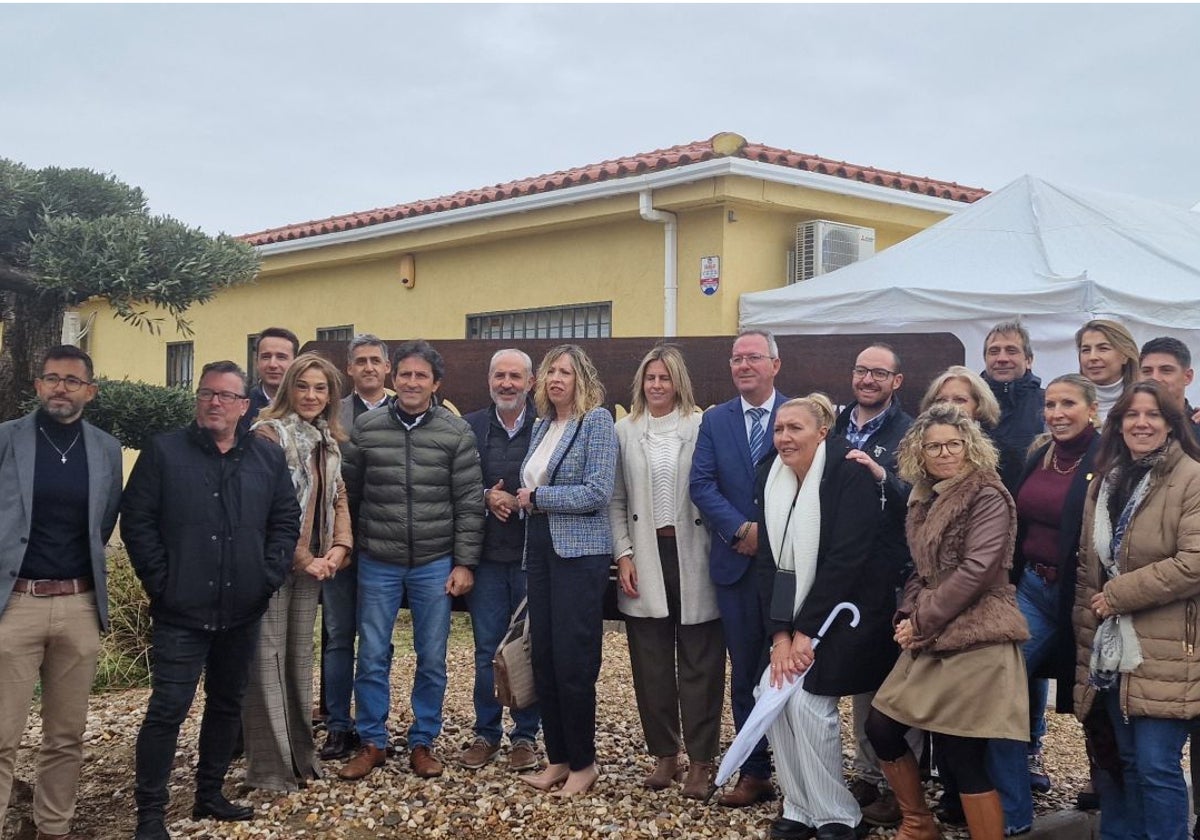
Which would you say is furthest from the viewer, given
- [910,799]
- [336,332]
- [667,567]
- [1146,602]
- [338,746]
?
[336,332]

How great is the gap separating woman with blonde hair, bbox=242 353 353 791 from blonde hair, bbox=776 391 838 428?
2.05 meters

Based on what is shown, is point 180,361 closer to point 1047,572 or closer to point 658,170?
point 658,170

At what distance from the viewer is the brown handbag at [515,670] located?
4.98 m

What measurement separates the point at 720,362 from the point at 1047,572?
235 cm

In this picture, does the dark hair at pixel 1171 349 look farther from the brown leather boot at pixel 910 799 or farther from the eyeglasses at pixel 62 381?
the eyeglasses at pixel 62 381

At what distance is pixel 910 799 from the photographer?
4262 mm

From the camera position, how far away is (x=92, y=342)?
17406mm

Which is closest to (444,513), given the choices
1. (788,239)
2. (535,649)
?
(535,649)

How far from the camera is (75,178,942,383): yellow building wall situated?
32.4ft

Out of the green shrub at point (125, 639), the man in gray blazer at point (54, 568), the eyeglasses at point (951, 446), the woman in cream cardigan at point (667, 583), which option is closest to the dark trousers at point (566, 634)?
the woman in cream cardigan at point (667, 583)

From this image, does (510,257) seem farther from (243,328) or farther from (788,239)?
(243,328)

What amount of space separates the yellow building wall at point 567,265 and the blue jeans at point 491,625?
16.3ft

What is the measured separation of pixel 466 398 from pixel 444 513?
5.60 feet

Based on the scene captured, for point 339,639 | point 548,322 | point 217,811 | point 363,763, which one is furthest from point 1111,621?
point 548,322
